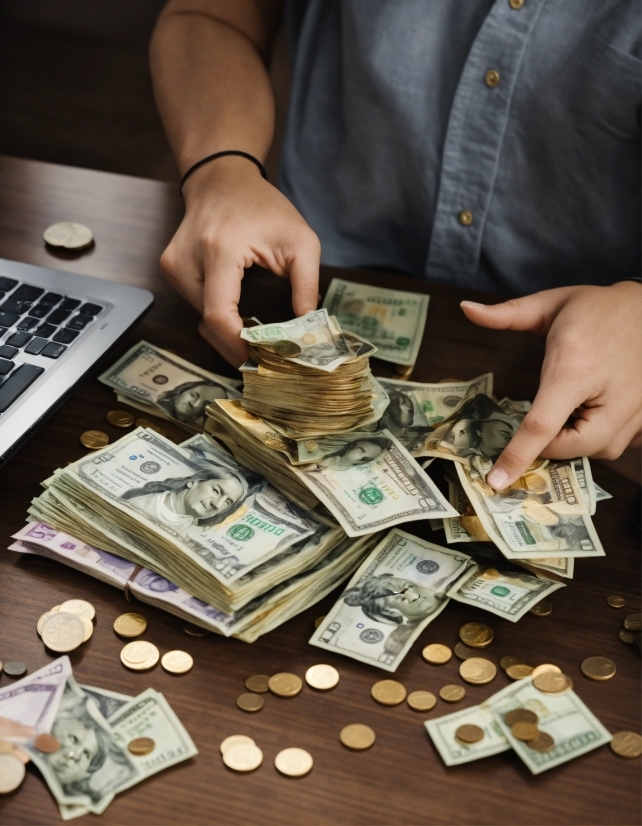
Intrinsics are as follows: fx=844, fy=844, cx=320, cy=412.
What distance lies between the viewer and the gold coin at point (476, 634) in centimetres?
77

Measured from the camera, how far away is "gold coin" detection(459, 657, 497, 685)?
0.74 meters

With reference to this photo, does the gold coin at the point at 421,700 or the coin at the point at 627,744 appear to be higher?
the coin at the point at 627,744

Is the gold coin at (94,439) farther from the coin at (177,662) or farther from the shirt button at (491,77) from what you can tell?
the shirt button at (491,77)

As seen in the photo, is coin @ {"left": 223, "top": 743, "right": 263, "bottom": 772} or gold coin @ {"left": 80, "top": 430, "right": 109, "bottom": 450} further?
gold coin @ {"left": 80, "top": 430, "right": 109, "bottom": 450}

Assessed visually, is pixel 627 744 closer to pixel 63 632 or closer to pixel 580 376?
pixel 580 376

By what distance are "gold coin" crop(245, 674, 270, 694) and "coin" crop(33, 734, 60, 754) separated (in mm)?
159

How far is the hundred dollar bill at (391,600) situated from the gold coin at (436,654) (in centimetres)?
2

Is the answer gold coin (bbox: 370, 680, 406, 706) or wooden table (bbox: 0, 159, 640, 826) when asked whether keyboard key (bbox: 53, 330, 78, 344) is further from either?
gold coin (bbox: 370, 680, 406, 706)

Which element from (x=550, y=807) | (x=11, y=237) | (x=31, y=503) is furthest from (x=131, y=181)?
(x=550, y=807)

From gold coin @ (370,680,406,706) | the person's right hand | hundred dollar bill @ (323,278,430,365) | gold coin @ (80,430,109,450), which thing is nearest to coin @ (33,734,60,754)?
gold coin @ (370,680,406,706)

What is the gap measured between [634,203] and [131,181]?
80 cm

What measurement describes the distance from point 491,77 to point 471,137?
0.30 ft

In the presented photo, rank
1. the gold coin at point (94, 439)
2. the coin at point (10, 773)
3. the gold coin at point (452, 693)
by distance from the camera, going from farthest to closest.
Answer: the gold coin at point (94, 439), the gold coin at point (452, 693), the coin at point (10, 773)

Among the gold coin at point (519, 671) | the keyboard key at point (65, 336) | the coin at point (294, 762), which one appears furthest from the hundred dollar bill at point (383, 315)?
the coin at point (294, 762)
